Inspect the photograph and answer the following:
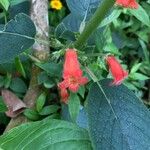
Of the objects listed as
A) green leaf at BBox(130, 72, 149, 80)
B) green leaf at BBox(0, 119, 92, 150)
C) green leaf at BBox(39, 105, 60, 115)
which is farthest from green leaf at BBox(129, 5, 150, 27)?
green leaf at BBox(0, 119, 92, 150)

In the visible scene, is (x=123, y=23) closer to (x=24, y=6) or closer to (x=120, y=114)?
(x=24, y=6)

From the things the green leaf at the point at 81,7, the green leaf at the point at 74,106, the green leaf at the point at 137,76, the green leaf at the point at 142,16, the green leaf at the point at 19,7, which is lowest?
the green leaf at the point at 137,76

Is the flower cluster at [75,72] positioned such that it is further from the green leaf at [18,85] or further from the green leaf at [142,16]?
the green leaf at [142,16]

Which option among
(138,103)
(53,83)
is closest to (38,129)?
(138,103)

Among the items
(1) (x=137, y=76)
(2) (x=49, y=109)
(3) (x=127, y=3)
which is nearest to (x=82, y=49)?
(3) (x=127, y=3)

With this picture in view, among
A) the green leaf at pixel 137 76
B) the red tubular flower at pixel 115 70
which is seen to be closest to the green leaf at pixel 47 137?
the red tubular flower at pixel 115 70

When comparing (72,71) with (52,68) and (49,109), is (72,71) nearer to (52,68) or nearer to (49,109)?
(52,68)
